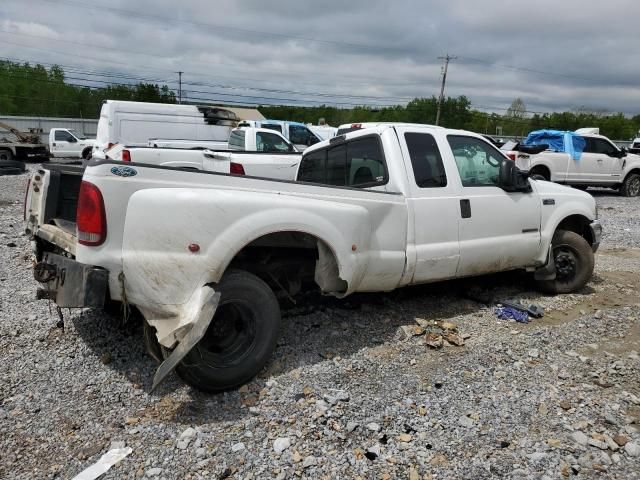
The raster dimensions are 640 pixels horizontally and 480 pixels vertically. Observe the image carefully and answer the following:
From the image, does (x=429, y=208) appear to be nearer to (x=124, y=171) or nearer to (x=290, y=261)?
(x=290, y=261)

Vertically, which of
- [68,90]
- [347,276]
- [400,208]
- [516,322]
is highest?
[68,90]

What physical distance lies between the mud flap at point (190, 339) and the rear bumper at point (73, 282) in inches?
24.3

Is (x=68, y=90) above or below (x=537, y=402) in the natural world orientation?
above

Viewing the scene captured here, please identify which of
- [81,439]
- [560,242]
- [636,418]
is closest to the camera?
[81,439]

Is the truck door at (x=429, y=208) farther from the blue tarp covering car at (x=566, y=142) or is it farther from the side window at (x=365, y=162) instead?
the blue tarp covering car at (x=566, y=142)

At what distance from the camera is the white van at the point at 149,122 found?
48.6ft

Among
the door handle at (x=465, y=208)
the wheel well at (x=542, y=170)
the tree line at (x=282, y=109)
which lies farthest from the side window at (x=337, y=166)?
the tree line at (x=282, y=109)

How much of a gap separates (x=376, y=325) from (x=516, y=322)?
1407mm

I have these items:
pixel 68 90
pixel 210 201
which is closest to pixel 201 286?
pixel 210 201

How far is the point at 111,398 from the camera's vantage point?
343 centimetres

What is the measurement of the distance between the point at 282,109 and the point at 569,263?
81661mm

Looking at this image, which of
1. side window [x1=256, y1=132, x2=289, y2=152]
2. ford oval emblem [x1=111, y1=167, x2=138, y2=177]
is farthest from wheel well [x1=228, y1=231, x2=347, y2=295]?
side window [x1=256, y1=132, x2=289, y2=152]

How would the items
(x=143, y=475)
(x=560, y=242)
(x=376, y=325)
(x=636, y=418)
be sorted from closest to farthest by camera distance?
(x=143, y=475) → (x=636, y=418) → (x=376, y=325) → (x=560, y=242)

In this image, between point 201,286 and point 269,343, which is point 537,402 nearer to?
point 269,343
